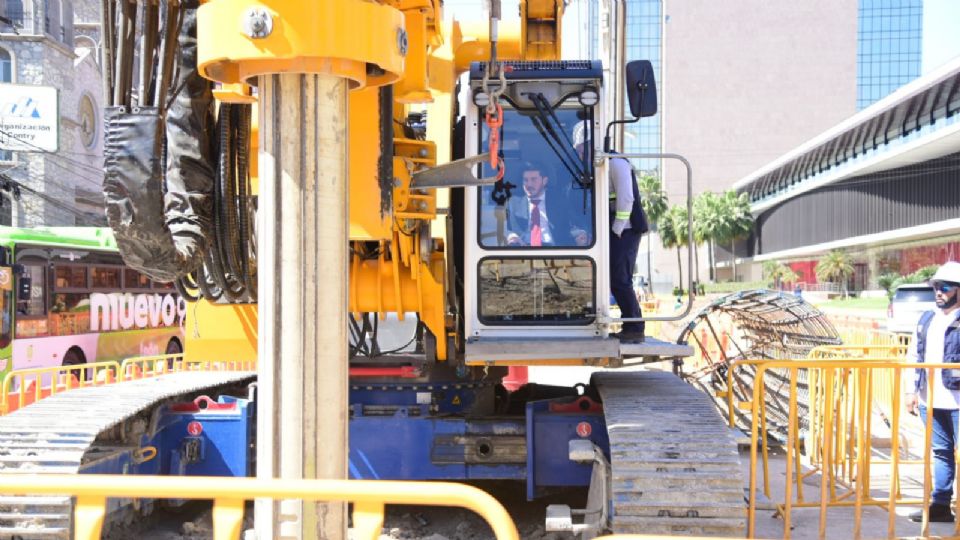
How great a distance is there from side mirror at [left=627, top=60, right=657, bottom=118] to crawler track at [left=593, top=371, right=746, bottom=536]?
1.86 metres

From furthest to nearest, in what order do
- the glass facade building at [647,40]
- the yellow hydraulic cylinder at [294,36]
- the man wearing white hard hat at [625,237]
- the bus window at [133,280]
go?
the glass facade building at [647,40] → the bus window at [133,280] → the man wearing white hard hat at [625,237] → the yellow hydraulic cylinder at [294,36]

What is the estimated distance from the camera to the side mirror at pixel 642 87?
222 inches

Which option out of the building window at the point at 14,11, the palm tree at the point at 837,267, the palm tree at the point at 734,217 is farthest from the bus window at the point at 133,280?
the palm tree at the point at 734,217

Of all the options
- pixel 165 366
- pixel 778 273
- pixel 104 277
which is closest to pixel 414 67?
pixel 165 366

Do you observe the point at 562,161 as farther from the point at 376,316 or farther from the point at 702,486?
the point at 702,486

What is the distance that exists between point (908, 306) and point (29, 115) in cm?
2552

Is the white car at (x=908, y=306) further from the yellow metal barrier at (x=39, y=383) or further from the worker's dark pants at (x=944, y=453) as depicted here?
the yellow metal barrier at (x=39, y=383)

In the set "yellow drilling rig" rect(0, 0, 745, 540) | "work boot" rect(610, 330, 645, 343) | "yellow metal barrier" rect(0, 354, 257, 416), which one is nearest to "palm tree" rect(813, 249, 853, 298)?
"yellow metal barrier" rect(0, 354, 257, 416)

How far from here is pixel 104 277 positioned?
61.6 feet

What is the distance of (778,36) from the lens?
114 m

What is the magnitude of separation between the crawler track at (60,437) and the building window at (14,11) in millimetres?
37346

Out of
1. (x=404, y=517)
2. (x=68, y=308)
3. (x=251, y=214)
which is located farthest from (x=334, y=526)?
(x=68, y=308)

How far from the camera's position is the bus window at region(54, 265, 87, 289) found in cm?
1711

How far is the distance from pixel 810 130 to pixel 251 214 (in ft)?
375
